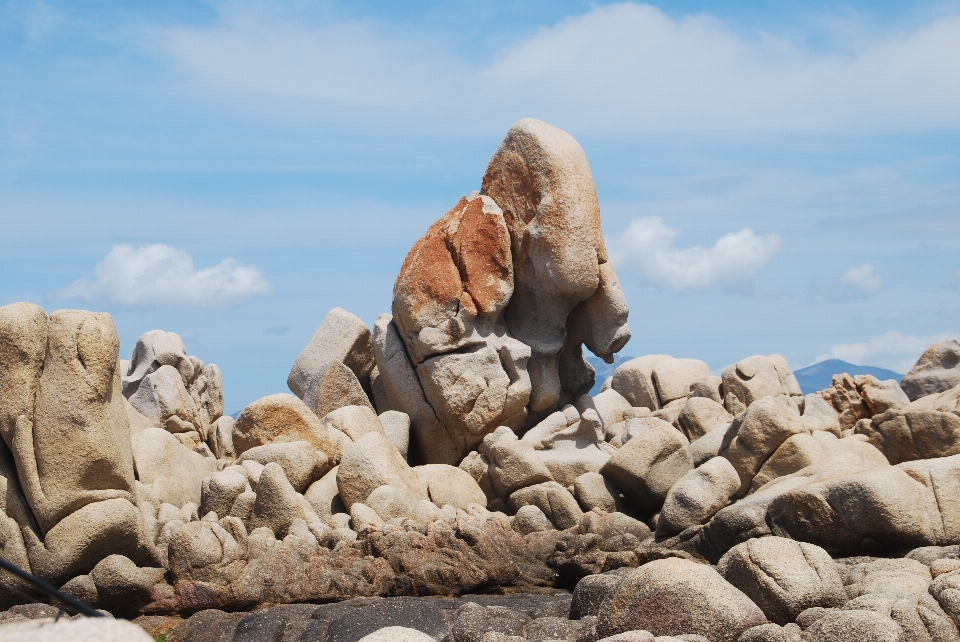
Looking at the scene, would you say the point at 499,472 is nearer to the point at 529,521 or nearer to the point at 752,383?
the point at 529,521

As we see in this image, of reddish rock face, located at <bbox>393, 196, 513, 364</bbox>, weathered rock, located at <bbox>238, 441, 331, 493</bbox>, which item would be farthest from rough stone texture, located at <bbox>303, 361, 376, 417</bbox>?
weathered rock, located at <bbox>238, 441, 331, 493</bbox>

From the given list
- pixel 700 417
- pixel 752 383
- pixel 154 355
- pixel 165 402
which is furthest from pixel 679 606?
pixel 154 355

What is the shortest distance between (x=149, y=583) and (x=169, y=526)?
153 centimetres

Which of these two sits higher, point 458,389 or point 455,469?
point 458,389

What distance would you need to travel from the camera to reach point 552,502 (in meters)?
15.8

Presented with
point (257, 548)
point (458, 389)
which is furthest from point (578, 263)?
point (257, 548)

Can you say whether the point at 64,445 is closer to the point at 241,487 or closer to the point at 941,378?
the point at 241,487

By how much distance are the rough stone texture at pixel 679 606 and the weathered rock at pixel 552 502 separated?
5.98 m

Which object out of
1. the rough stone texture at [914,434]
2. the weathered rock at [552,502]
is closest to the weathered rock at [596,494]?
the weathered rock at [552,502]

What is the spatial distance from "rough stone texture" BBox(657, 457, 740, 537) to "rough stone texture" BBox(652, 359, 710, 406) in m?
9.04

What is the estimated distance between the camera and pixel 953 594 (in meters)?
9.10

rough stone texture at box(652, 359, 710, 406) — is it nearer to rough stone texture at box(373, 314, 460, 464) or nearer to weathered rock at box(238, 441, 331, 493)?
rough stone texture at box(373, 314, 460, 464)

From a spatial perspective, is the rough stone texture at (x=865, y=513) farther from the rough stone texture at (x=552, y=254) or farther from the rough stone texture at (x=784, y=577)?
the rough stone texture at (x=552, y=254)

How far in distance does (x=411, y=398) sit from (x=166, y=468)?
5.20 meters
